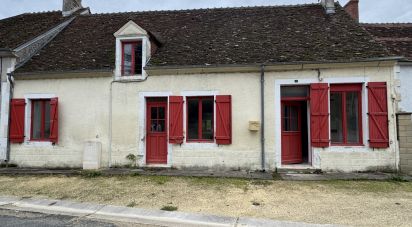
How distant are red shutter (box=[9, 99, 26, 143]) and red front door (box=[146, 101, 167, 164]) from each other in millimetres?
4320

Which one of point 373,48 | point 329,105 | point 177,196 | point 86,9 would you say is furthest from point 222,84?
point 86,9

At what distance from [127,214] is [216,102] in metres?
4.74

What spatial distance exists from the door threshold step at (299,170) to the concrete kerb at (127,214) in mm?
4044

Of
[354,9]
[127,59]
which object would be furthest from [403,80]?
[127,59]

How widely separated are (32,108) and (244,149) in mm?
7487

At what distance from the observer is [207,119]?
961 centimetres

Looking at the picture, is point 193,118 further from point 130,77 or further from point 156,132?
point 130,77

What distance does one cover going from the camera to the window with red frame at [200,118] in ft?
31.3

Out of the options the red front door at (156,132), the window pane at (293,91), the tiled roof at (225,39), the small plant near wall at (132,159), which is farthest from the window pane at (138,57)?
the window pane at (293,91)

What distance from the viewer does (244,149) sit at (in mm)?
9188

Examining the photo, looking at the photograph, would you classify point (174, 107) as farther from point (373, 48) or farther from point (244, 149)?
point (373, 48)

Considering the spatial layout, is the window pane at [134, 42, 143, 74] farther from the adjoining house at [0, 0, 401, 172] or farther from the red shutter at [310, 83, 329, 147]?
the red shutter at [310, 83, 329, 147]

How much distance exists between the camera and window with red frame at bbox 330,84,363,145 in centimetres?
900

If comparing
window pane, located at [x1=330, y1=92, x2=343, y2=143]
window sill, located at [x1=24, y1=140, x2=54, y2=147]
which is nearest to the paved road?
window sill, located at [x1=24, y1=140, x2=54, y2=147]
